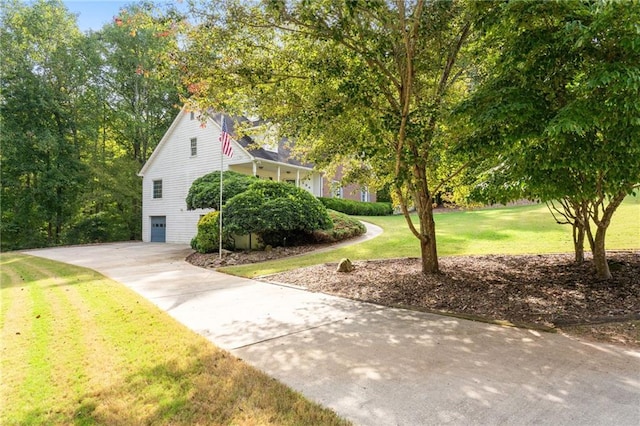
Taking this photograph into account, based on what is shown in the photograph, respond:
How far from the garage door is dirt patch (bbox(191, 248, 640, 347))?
1535 cm

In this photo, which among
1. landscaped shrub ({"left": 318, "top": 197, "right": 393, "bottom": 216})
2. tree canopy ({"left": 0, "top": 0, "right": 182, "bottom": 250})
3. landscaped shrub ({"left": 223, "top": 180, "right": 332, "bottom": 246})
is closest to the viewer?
landscaped shrub ({"left": 223, "top": 180, "right": 332, "bottom": 246})

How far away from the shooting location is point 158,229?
866 inches

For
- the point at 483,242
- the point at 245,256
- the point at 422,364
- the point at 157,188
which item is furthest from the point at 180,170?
the point at 422,364

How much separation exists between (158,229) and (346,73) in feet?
63.2

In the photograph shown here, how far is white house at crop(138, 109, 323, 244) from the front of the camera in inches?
722

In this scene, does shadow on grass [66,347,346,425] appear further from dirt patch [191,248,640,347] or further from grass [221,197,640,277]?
grass [221,197,640,277]

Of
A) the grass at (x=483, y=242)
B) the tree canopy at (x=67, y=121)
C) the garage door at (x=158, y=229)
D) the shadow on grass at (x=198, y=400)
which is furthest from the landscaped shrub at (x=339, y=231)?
the tree canopy at (x=67, y=121)

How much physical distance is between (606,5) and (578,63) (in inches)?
36.2

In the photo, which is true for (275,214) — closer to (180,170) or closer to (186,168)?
(186,168)

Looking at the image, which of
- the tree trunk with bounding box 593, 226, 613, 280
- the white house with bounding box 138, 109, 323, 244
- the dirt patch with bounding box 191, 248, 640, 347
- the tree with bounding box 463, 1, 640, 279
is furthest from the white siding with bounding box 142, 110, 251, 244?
the tree trunk with bounding box 593, 226, 613, 280

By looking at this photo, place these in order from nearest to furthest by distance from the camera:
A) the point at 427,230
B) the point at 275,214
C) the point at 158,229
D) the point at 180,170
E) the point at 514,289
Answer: the point at 514,289, the point at 427,230, the point at 275,214, the point at 180,170, the point at 158,229

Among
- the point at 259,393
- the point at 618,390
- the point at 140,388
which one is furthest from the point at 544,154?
the point at 140,388

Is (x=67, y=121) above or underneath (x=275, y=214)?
above

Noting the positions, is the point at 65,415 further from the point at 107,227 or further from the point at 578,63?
the point at 107,227
